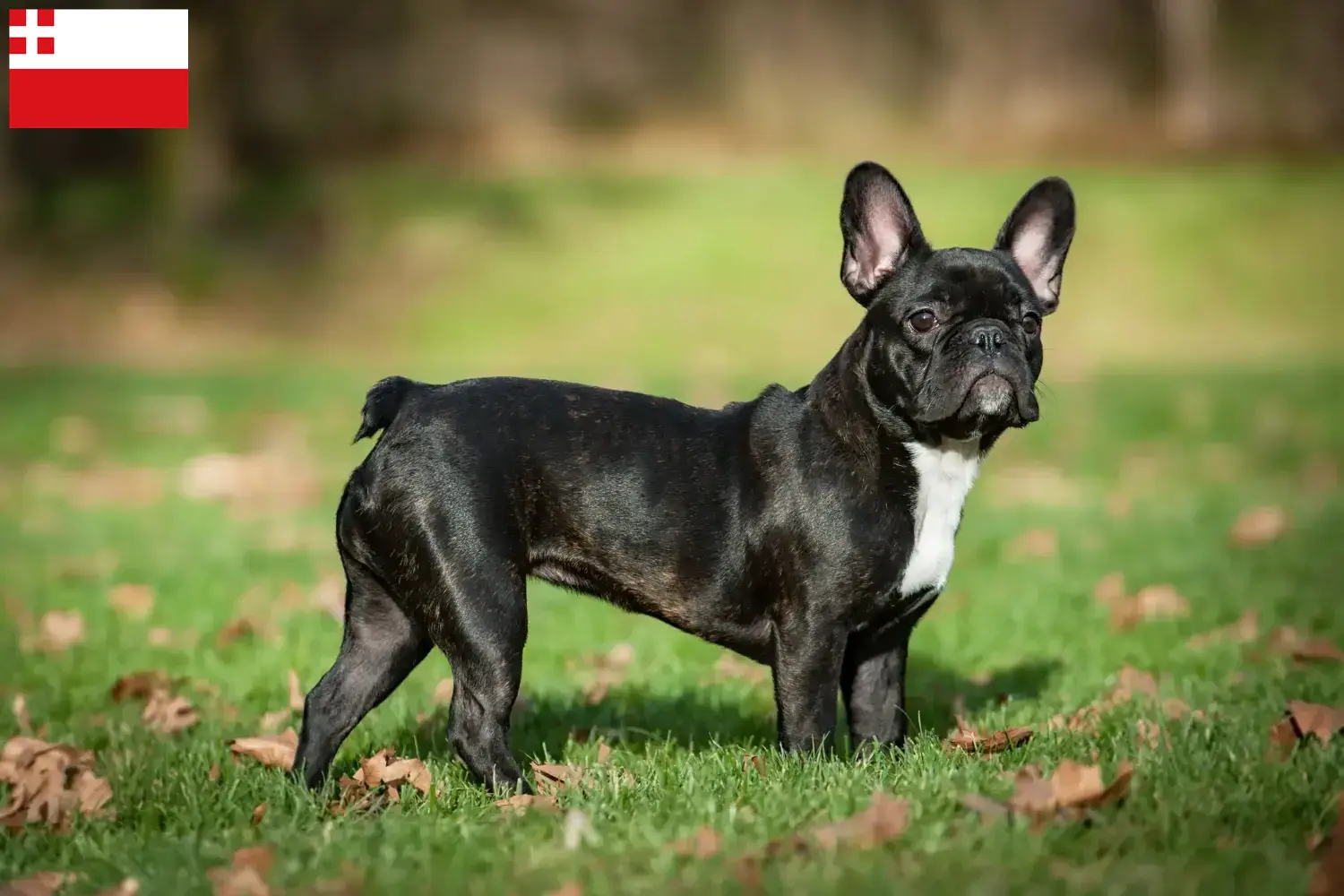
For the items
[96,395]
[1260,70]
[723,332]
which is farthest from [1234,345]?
[96,395]

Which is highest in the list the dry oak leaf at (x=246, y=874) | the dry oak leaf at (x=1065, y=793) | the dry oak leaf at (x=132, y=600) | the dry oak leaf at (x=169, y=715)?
the dry oak leaf at (x=1065, y=793)

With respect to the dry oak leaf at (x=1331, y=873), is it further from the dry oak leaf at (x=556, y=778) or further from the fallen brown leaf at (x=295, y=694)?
the fallen brown leaf at (x=295, y=694)

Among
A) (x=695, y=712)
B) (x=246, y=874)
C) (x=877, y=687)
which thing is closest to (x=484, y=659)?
(x=246, y=874)

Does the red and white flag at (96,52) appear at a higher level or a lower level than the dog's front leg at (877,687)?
higher

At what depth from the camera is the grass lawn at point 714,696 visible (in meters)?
3.65

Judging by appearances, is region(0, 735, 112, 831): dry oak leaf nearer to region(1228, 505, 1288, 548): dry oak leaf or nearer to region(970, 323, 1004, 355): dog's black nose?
region(970, 323, 1004, 355): dog's black nose

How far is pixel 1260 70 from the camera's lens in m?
29.8

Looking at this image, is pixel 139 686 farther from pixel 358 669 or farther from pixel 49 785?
pixel 358 669

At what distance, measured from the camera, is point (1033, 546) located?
9.71 meters

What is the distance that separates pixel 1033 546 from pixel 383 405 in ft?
19.5

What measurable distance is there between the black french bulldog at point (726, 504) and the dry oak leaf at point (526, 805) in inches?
7.7

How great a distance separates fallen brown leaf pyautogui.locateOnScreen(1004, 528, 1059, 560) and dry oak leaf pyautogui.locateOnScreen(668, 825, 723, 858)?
595 centimetres

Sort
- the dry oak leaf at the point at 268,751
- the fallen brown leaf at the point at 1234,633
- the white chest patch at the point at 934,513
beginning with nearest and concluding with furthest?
the white chest patch at the point at 934,513 < the dry oak leaf at the point at 268,751 < the fallen brown leaf at the point at 1234,633

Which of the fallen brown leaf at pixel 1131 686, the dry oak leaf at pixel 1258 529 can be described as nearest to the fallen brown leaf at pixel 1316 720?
the fallen brown leaf at pixel 1131 686
